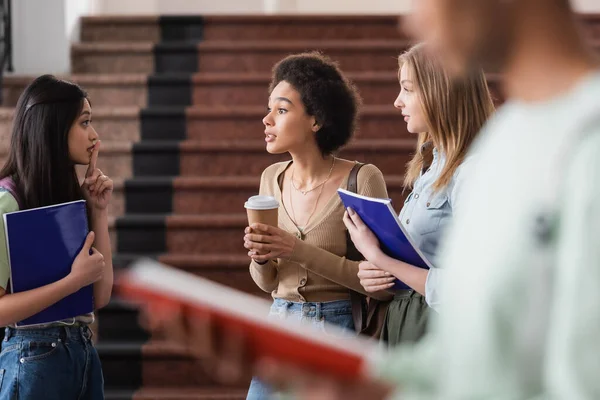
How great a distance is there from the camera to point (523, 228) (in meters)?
0.64

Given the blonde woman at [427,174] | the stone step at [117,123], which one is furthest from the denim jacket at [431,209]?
the stone step at [117,123]

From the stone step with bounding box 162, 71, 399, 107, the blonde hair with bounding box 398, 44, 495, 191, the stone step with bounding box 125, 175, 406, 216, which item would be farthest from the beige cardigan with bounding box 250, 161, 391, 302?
the stone step with bounding box 162, 71, 399, 107

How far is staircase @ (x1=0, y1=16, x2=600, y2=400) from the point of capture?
4125 mm

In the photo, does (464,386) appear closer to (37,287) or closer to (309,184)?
(37,287)

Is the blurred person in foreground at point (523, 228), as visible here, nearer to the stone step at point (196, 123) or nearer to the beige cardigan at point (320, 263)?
the beige cardigan at point (320, 263)

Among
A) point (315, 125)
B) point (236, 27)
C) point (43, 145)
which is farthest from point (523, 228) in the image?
point (236, 27)

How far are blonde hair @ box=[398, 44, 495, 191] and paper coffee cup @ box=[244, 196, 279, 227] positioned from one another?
454mm

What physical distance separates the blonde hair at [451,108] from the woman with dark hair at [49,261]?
37.5 inches

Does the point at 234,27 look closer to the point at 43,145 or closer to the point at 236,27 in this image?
the point at 236,27

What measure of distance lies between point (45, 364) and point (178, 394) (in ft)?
6.09

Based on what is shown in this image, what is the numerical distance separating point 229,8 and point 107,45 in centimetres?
182

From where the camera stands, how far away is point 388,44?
5172mm

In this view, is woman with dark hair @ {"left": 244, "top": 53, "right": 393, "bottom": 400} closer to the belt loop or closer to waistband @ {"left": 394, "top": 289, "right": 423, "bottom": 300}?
waistband @ {"left": 394, "top": 289, "right": 423, "bottom": 300}

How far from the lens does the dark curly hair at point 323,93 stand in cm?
262
